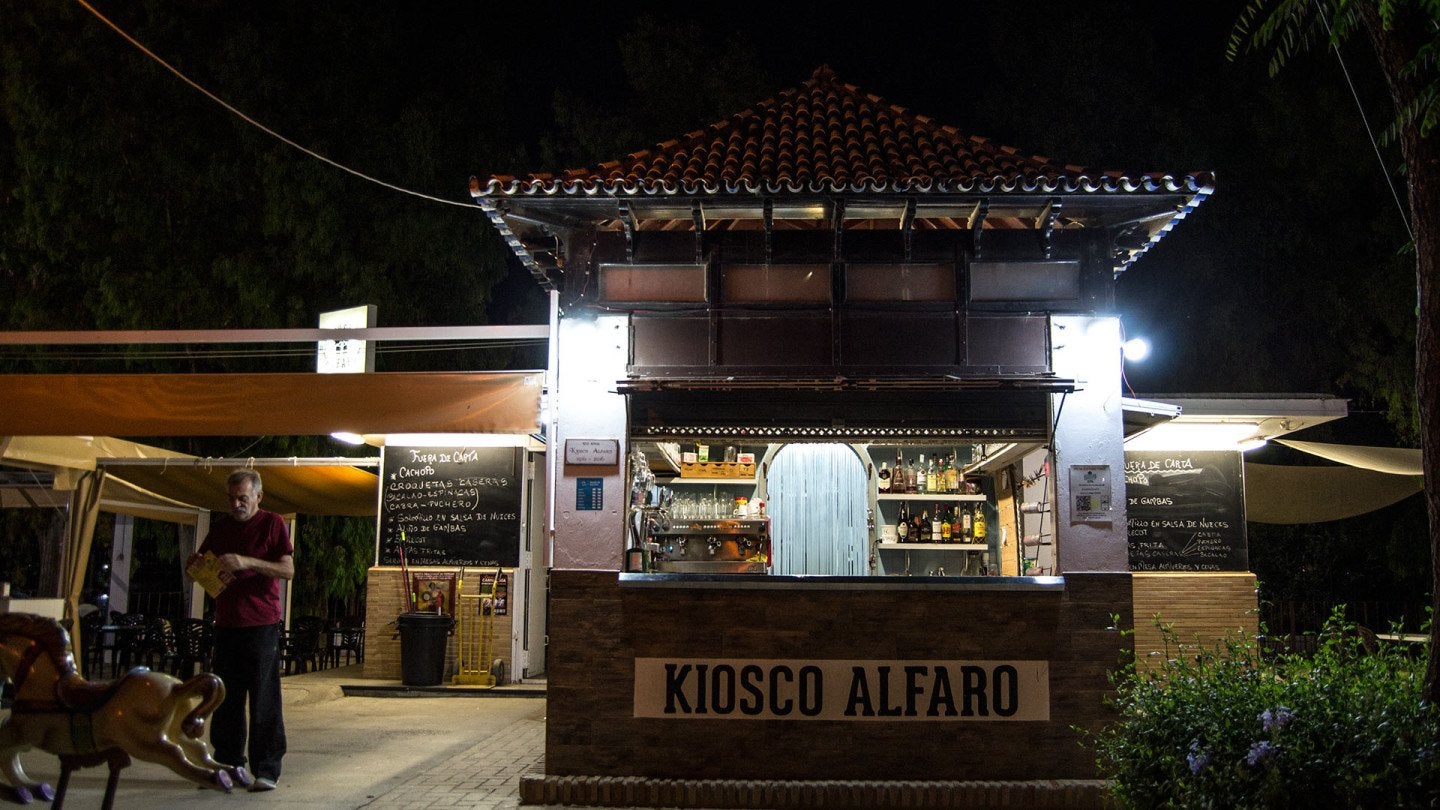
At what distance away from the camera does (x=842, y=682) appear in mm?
Result: 7941

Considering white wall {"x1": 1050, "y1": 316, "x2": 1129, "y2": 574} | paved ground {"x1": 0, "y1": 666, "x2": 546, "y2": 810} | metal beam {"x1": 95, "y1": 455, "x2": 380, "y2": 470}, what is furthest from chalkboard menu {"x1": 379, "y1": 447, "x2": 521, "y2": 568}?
white wall {"x1": 1050, "y1": 316, "x2": 1129, "y2": 574}

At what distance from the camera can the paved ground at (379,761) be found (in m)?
7.58

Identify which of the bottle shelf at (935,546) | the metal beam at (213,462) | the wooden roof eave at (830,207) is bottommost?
the bottle shelf at (935,546)

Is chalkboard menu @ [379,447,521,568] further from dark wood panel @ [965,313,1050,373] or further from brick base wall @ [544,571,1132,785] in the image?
dark wood panel @ [965,313,1050,373]

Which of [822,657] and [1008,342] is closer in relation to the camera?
[822,657]

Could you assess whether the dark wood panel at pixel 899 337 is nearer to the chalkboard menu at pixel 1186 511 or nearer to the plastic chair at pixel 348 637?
the chalkboard menu at pixel 1186 511

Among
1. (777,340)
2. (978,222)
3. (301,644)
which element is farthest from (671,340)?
(301,644)

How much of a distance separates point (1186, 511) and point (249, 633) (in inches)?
387

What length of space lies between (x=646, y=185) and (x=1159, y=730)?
4.81 m

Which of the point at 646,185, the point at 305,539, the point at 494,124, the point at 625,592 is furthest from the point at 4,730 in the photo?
the point at 494,124

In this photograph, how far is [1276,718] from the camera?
473 cm

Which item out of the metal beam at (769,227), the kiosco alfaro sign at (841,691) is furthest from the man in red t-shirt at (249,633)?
the metal beam at (769,227)

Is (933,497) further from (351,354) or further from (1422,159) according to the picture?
(351,354)

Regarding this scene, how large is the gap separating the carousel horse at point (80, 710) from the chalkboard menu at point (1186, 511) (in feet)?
32.8
